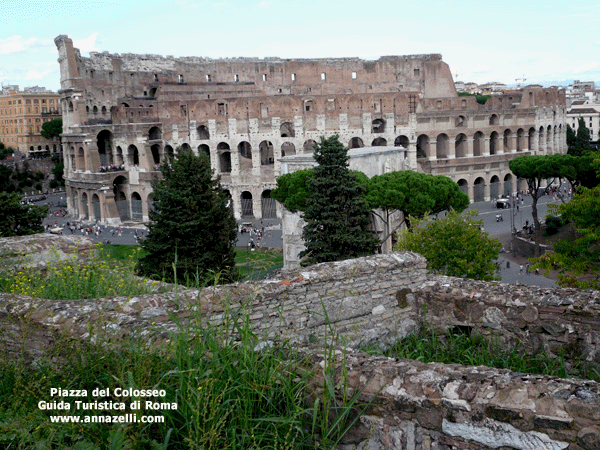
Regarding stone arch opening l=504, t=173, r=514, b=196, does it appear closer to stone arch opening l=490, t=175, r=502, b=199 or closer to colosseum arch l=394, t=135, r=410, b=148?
stone arch opening l=490, t=175, r=502, b=199

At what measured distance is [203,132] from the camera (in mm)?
42156

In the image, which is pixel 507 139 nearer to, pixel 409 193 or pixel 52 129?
pixel 409 193

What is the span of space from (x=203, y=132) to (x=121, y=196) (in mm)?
6820

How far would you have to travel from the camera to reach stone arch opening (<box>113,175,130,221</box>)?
41.5 meters

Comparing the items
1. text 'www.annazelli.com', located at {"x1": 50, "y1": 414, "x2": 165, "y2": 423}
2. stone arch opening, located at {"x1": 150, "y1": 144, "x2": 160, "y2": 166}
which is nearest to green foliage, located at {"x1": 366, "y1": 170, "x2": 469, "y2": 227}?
text 'www.annazelli.com', located at {"x1": 50, "y1": 414, "x2": 165, "y2": 423}

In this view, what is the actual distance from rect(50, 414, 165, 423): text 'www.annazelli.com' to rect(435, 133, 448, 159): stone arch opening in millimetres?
40369

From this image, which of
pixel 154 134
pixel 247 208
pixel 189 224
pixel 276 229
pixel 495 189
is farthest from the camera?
pixel 154 134

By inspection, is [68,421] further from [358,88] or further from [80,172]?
[358,88]

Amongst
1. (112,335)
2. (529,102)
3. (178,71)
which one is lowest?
(112,335)

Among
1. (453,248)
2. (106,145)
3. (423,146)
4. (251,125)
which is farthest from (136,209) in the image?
(453,248)

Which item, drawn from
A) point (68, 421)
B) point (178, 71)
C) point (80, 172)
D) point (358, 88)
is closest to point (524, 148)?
point (358, 88)

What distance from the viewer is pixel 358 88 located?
163ft

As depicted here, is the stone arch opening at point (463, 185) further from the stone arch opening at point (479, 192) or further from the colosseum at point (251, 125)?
the stone arch opening at point (479, 192)

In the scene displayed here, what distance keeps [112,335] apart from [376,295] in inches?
105
